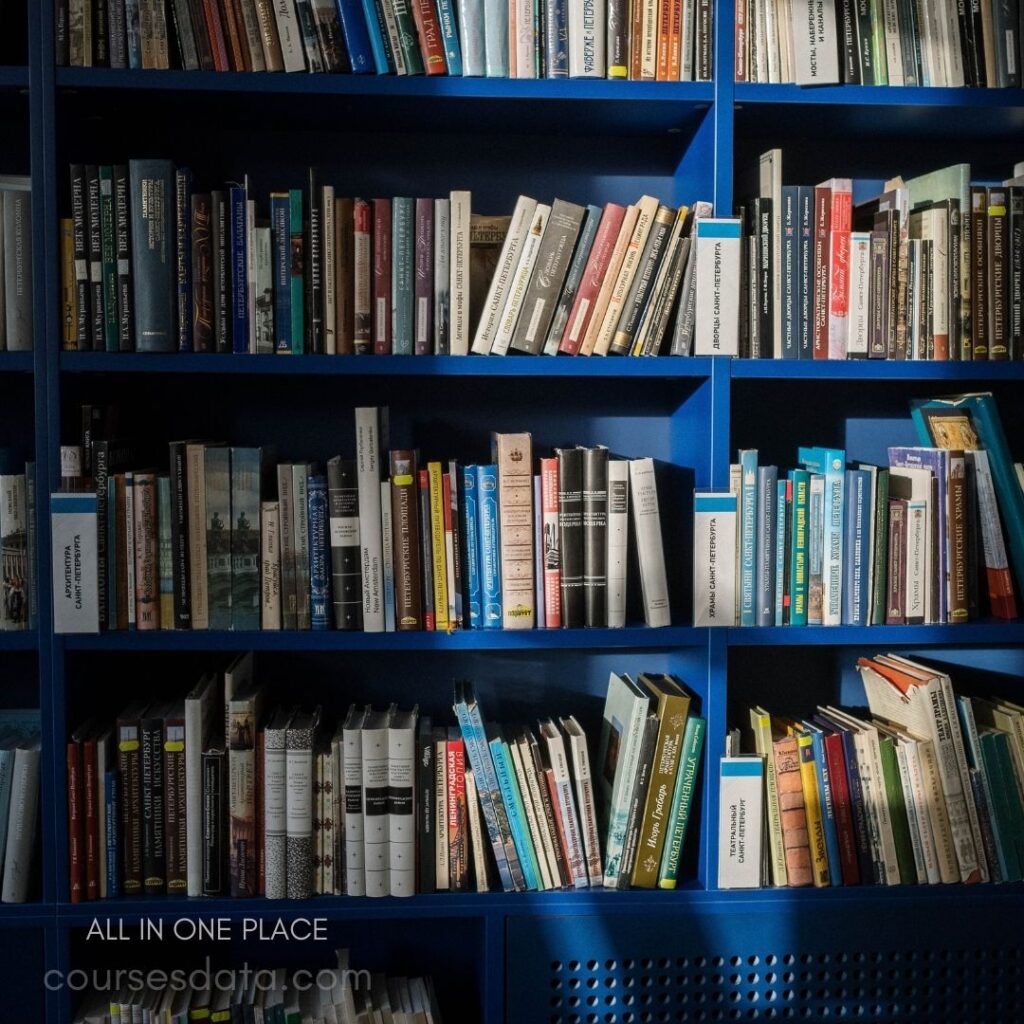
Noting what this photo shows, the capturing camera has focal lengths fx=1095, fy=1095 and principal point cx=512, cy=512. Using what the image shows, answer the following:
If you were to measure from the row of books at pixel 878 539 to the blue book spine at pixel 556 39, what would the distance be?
670mm

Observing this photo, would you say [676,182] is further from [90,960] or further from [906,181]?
[90,960]

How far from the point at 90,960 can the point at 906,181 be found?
200 centimetres

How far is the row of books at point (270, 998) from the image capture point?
1807mm

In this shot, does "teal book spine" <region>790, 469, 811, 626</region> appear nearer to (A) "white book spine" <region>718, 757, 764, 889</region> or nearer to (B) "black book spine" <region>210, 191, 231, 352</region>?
(A) "white book spine" <region>718, 757, 764, 889</region>

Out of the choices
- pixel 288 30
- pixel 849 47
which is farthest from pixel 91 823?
pixel 849 47

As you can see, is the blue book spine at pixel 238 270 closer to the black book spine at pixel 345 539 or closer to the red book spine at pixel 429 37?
the black book spine at pixel 345 539

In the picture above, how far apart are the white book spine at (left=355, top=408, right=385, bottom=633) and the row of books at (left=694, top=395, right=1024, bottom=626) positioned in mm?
565

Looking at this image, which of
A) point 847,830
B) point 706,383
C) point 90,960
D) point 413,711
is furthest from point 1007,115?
point 90,960

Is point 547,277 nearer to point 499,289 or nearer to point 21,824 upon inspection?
point 499,289

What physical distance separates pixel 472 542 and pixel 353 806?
47cm

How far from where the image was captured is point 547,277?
174 cm

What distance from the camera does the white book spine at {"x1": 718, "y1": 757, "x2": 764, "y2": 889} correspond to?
1760mm

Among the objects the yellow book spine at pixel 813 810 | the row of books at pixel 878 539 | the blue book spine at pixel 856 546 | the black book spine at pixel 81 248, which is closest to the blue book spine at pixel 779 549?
the row of books at pixel 878 539

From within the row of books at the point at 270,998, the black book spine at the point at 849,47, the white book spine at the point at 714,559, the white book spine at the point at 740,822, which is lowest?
the row of books at the point at 270,998
